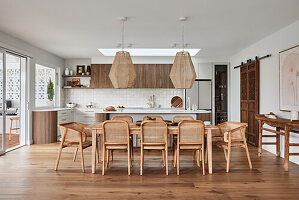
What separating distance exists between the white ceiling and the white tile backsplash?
236cm

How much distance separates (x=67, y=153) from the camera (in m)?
5.51

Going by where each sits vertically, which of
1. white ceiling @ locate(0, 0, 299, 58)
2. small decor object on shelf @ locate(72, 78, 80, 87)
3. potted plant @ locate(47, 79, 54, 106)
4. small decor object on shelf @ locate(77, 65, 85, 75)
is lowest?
potted plant @ locate(47, 79, 54, 106)

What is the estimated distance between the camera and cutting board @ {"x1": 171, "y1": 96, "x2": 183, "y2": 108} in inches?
339

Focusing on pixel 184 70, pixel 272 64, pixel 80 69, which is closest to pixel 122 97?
pixel 80 69

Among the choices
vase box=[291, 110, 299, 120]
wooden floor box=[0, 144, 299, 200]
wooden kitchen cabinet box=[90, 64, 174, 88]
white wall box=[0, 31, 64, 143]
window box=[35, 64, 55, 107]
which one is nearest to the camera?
wooden floor box=[0, 144, 299, 200]

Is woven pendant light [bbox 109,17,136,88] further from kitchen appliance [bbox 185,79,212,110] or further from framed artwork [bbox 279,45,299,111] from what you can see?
kitchen appliance [bbox 185,79,212,110]

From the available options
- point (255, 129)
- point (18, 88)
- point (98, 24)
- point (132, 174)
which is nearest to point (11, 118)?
point (18, 88)

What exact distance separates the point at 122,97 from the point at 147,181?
17.6 ft

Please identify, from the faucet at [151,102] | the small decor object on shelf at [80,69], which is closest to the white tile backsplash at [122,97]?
the faucet at [151,102]

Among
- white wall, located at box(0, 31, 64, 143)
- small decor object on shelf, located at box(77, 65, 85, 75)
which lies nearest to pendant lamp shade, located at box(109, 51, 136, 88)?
white wall, located at box(0, 31, 64, 143)

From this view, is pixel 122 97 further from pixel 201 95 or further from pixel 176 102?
pixel 201 95

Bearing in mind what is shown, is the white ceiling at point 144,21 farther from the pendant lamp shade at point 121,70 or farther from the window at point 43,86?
the window at point 43,86

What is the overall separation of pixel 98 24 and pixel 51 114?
127 inches

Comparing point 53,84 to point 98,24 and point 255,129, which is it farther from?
point 255,129
